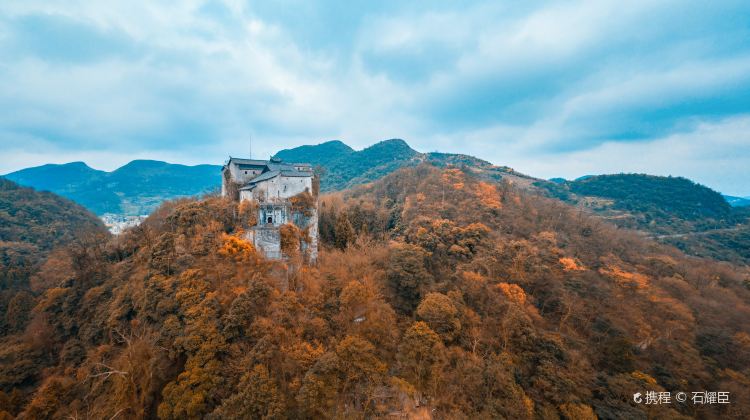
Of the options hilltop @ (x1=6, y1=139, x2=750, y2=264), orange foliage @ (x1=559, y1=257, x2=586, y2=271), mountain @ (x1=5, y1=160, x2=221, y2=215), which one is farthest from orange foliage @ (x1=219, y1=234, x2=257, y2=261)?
mountain @ (x1=5, y1=160, x2=221, y2=215)

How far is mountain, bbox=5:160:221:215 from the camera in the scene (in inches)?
6417

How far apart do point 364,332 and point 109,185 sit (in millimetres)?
228210

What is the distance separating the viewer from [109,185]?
178 m

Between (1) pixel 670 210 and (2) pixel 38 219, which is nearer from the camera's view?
(2) pixel 38 219

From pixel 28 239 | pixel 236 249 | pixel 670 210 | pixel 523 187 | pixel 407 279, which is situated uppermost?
pixel 523 187

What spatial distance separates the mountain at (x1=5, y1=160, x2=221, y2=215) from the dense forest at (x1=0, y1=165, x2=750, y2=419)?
161056 millimetres

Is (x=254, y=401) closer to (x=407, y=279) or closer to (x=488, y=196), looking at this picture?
(x=407, y=279)

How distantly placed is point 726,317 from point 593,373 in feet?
60.3

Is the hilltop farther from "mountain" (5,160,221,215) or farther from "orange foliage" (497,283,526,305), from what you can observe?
"orange foliage" (497,283,526,305)

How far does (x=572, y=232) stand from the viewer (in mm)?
41938

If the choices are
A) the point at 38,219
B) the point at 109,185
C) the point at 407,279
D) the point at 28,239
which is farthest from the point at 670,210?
the point at 109,185

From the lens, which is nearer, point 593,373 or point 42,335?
point 593,373

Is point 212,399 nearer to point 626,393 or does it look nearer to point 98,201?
point 626,393

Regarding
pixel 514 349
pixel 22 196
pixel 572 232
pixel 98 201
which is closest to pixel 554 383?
pixel 514 349
